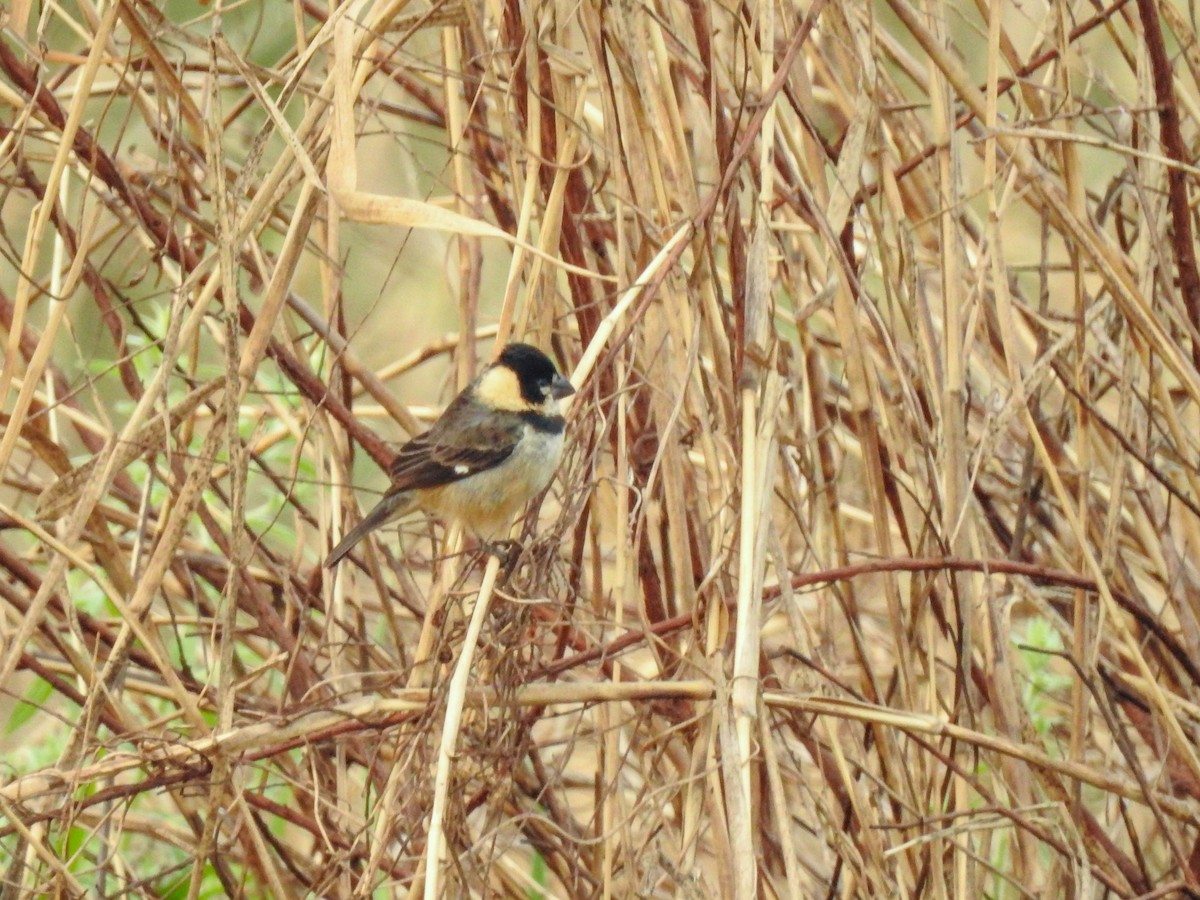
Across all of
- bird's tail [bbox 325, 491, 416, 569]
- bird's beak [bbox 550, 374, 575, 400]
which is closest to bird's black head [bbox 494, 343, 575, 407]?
bird's beak [bbox 550, 374, 575, 400]

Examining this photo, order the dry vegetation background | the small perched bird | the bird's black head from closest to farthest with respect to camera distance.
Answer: the dry vegetation background → the bird's black head → the small perched bird

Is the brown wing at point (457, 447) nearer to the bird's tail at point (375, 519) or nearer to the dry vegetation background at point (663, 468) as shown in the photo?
the bird's tail at point (375, 519)

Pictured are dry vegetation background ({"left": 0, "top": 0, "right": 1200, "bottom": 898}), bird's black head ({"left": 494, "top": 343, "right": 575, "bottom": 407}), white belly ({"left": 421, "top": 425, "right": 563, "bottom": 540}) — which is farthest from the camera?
white belly ({"left": 421, "top": 425, "right": 563, "bottom": 540})

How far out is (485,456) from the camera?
148 inches

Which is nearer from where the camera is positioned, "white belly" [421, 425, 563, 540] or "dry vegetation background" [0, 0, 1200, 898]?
"dry vegetation background" [0, 0, 1200, 898]

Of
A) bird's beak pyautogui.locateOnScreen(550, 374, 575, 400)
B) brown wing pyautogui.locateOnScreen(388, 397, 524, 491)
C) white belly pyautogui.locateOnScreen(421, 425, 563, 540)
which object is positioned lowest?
white belly pyautogui.locateOnScreen(421, 425, 563, 540)

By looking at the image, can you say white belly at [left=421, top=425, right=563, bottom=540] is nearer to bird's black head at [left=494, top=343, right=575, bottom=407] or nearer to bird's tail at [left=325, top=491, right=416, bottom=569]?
bird's tail at [left=325, top=491, right=416, bottom=569]

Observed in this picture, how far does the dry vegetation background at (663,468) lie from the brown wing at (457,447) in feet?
0.64

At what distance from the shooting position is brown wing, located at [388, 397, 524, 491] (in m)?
3.41

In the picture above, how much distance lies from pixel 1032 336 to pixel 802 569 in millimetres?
934

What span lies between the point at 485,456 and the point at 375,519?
61 cm

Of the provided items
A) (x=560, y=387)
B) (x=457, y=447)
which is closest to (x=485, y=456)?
(x=457, y=447)

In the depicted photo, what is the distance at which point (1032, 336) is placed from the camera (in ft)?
11.2

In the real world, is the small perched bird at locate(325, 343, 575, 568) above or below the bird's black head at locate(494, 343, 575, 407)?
below
